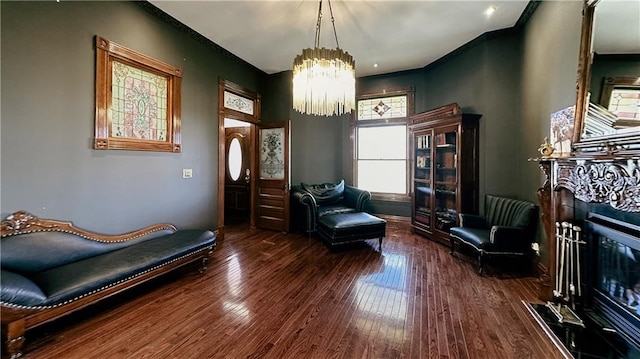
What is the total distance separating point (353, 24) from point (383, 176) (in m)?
2.96

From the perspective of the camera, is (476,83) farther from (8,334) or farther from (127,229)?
(8,334)

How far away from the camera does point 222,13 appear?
3168mm

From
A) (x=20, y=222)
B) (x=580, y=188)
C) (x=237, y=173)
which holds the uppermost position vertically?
(x=237, y=173)

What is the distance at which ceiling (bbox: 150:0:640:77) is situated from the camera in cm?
297

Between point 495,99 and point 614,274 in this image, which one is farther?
point 495,99

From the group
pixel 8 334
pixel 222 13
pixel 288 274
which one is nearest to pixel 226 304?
pixel 288 274

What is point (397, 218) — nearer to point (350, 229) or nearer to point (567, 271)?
Answer: point (350, 229)

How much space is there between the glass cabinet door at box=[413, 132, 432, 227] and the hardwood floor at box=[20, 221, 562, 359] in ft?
3.98

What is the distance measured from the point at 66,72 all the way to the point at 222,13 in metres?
1.79

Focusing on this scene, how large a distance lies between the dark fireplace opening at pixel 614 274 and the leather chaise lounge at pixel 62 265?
12.1 ft

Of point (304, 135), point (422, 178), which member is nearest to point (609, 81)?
point (422, 178)

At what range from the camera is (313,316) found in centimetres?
212

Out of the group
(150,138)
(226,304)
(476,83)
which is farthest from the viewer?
(476,83)

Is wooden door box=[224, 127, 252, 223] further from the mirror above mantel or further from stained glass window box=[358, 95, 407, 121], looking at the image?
the mirror above mantel
